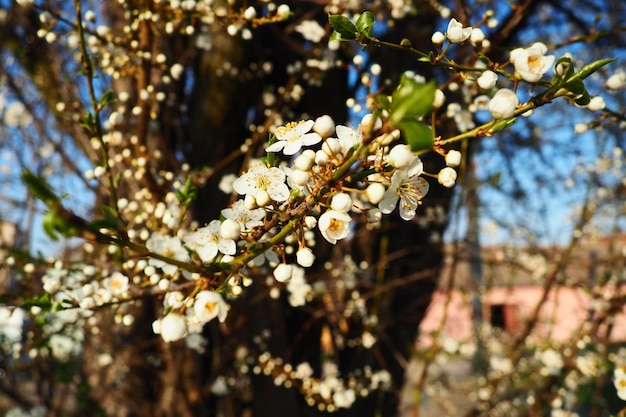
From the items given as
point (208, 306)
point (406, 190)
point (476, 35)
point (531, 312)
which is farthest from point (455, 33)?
point (531, 312)

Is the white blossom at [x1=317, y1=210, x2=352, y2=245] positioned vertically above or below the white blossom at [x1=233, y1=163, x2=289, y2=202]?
below

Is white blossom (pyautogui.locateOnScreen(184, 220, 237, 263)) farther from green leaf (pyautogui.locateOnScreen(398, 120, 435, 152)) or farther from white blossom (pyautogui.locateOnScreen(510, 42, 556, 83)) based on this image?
white blossom (pyautogui.locateOnScreen(510, 42, 556, 83))

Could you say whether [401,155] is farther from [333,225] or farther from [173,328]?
[173,328]

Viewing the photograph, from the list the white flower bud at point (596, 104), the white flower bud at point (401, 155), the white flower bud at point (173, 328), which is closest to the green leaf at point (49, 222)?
the white flower bud at point (173, 328)

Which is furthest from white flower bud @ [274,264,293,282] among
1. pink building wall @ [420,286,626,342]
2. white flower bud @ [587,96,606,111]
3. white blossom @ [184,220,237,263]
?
pink building wall @ [420,286,626,342]

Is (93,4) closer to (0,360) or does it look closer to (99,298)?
(0,360)

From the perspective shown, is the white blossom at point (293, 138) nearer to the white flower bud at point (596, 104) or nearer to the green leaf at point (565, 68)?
the green leaf at point (565, 68)

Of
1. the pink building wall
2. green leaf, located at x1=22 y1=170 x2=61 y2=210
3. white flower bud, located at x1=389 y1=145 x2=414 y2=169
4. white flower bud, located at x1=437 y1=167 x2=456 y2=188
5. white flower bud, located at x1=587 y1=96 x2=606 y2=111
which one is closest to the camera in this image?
green leaf, located at x1=22 y1=170 x2=61 y2=210
